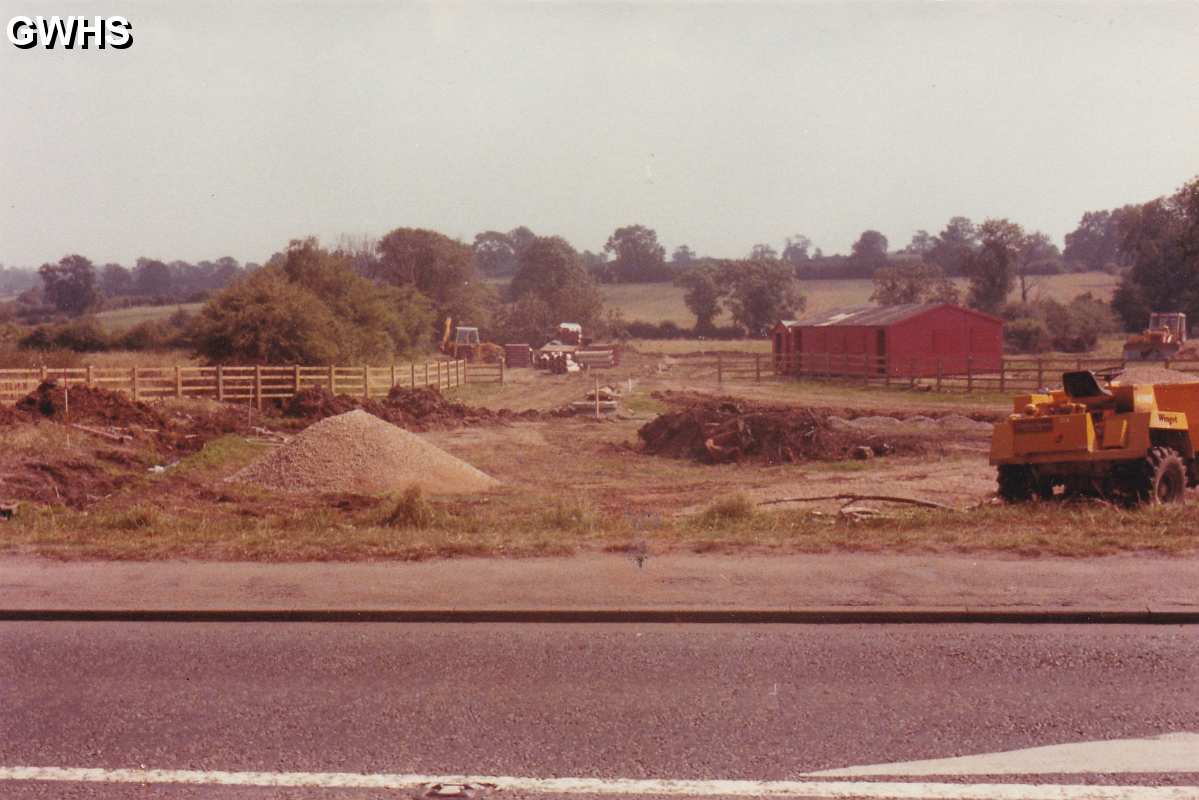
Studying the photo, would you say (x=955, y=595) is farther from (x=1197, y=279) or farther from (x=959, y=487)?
(x=1197, y=279)

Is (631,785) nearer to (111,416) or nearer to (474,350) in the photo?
(111,416)

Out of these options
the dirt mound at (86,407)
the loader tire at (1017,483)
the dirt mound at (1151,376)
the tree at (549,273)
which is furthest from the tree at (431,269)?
the loader tire at (1017,483)

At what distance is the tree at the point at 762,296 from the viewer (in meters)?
112

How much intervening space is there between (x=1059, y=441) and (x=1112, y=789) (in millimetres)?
10658

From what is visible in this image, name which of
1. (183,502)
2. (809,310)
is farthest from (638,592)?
(809,310)

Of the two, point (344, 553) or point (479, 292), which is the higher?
point (479, 292)

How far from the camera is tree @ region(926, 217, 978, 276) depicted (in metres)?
139

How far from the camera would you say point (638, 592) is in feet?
30.0

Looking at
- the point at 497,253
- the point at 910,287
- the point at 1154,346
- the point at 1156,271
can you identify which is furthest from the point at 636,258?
the point at 1154,346

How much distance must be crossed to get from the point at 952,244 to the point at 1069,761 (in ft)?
508

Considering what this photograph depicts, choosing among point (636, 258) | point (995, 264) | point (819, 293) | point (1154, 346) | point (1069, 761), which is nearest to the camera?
point (1069, 761)

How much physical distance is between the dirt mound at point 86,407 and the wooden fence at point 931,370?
97.0 feet

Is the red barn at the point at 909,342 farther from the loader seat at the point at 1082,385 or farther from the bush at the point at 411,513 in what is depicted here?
the bush at the point at 411,513

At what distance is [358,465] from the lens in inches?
845
